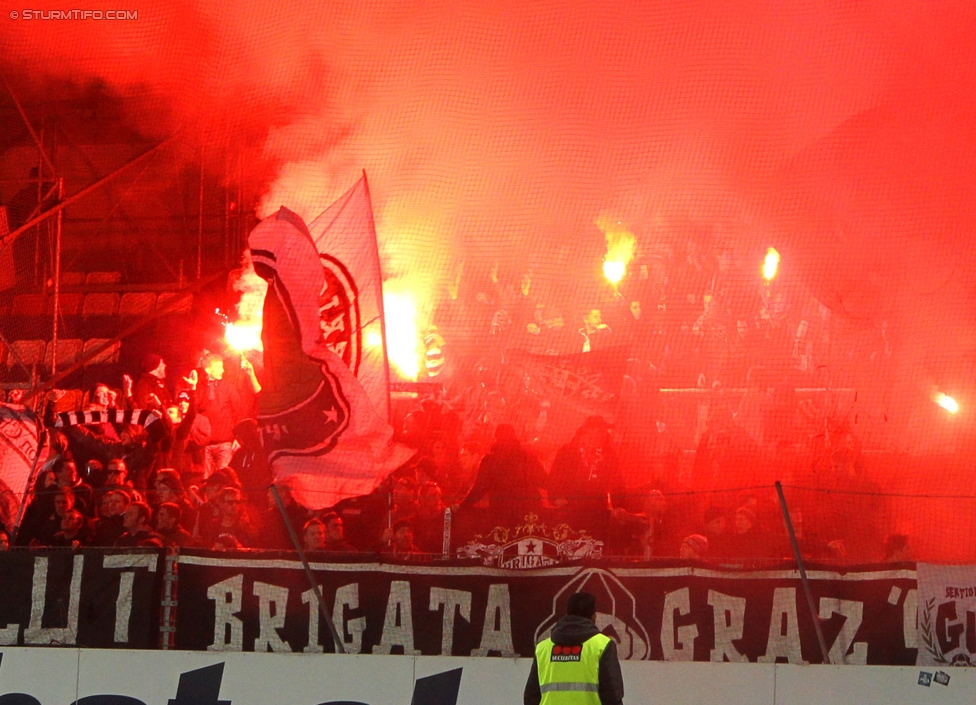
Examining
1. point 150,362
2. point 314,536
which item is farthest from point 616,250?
point 314,536

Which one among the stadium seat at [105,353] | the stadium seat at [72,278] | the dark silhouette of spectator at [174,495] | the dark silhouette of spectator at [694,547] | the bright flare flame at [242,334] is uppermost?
the stadium seat at [72,278]

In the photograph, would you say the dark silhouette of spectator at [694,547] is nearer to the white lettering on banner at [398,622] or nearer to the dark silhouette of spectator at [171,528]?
the white lettering on banner at [398,622]

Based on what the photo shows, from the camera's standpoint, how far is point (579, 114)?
11.9m

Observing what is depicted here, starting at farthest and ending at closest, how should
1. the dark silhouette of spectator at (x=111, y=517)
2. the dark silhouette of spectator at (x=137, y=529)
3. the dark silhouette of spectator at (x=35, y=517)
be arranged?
the dark silhouette of spectator at (x=35, y=517)
the dark silhouette of spectator at (x=111, y=517)
the dark silhouette of spectator at (x=137, y=529)

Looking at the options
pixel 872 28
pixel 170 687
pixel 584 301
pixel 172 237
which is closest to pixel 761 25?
pixel 872 28

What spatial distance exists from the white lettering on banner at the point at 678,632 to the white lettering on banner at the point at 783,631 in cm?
33

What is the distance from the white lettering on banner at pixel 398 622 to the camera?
19.7ft

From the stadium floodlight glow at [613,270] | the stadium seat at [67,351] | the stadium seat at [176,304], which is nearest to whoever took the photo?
the stadium seat at [67,351]

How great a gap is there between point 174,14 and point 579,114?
403 cm

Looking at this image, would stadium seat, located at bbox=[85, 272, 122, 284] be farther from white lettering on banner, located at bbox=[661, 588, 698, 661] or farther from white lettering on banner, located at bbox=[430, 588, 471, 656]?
white lettering on banner, located at bbox=[661, 588, 698, 661]

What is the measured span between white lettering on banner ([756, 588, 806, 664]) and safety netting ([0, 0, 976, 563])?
4611 mm

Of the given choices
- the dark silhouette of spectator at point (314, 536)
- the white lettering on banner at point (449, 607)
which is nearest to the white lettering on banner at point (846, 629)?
the white lettering on banner at point (449, 607)

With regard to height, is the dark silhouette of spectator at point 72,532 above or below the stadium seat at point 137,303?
below

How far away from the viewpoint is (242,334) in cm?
1196
